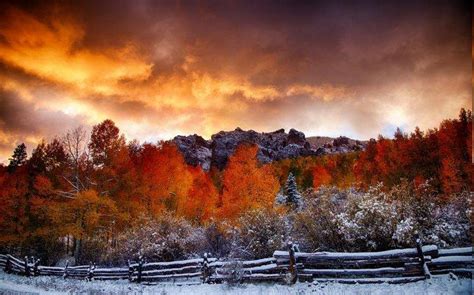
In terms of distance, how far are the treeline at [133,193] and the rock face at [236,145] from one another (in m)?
57.8

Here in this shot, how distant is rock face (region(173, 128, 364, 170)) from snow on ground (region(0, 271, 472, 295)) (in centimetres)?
7240

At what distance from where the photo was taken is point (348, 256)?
11711mm

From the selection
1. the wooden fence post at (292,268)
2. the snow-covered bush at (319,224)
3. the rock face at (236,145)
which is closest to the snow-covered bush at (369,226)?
the snow-covered bush at (319,224)

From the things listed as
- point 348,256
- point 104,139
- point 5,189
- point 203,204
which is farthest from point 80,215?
point 348,256

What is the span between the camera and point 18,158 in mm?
30719

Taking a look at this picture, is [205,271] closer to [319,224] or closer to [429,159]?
[319,224]

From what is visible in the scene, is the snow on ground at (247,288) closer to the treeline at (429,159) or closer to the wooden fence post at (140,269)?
the wooden fence post at (140,269)

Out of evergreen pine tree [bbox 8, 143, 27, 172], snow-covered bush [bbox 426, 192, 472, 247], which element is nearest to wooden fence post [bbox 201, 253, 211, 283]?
snow-covered bush [bbox 426, 192, 472, 247]

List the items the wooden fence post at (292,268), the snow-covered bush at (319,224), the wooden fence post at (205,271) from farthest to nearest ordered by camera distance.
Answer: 1. the wooden fence post at (205,271)
2. the snow-covered bush at (319,224)
3. the wooden fence post at (292,268)

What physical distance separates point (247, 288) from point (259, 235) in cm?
297

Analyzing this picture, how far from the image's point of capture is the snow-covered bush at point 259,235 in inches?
584

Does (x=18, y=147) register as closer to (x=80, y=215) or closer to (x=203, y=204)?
(x=80, y=215)

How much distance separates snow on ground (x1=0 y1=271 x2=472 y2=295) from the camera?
955 cm

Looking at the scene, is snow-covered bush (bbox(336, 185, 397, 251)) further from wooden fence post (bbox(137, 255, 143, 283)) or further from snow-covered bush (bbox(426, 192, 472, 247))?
wooden fence post (bbox(137, 255, 143, 283))
